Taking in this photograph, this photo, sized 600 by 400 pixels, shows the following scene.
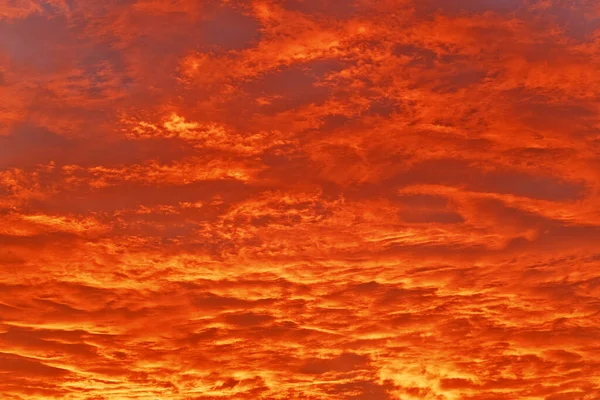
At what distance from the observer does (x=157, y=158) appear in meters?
4.22

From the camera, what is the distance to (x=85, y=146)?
413 centimetres

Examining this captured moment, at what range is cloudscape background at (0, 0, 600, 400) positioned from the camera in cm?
386

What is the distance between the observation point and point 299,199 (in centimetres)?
447

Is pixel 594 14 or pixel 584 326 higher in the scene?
pixel 594 14

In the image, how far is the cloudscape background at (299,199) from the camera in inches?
152

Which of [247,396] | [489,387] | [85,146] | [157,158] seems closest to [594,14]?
[157,158]

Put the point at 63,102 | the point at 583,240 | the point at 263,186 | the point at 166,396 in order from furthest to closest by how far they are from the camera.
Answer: the point at 166,396
the point at 583,240
the point at 263,186
the point at 63,102

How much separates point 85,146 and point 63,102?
273 mm

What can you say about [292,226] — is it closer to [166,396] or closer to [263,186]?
[263,186]

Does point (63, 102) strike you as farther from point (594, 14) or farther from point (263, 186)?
point (594, 14)

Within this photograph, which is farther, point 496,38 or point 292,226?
point 292,226

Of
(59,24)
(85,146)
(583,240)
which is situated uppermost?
(59,24)

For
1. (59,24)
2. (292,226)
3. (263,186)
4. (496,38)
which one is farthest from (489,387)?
(59,24)

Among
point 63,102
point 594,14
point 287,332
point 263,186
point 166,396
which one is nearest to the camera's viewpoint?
point 594,14
